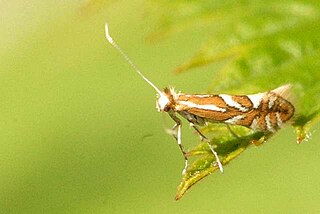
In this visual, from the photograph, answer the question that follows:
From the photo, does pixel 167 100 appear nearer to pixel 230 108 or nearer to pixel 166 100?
pixel 166 100

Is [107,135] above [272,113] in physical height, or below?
above

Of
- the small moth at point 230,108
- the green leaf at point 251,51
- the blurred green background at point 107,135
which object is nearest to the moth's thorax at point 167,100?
the small moth at point 230,108

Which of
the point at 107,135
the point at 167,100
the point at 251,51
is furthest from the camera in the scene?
the point at 107,135

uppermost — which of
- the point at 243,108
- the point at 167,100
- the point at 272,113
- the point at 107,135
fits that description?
the point at 107,135

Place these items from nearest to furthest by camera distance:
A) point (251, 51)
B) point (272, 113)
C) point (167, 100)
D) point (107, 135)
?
point (251, 51), point (272, 113), point (167, 100), point (107, 135)

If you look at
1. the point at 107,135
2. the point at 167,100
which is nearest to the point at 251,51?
the point at 167,100

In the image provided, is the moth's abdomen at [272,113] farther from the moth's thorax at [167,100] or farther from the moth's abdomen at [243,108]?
the moth's thorax at [167,100]

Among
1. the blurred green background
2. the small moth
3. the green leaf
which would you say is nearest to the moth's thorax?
the small moth

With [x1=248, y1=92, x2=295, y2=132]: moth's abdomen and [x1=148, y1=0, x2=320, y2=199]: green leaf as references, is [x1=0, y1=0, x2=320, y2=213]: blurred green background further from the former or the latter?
[x1=248, y1=92, x2=295, y2=132]: moth's abdomen
